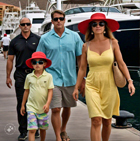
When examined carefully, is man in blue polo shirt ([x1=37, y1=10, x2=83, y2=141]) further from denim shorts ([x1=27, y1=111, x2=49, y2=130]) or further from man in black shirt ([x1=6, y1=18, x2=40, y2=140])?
denim shorts ([x1=27, y1=111, x2=49, y2=130])

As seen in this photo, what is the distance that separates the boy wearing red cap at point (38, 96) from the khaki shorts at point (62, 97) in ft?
1.20

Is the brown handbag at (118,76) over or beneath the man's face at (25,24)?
beneath

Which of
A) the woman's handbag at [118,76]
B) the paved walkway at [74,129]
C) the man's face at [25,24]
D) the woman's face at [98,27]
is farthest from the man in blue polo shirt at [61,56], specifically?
the woman's handbag at [118,76]

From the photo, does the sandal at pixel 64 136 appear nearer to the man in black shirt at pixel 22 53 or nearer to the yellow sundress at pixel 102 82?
the man in black shirt at pixel 22 53

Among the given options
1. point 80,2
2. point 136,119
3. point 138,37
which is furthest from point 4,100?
point 80,2

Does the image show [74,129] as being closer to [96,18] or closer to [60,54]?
[60,54]

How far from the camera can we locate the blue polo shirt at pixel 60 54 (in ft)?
20.1

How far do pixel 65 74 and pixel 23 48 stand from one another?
86 cm

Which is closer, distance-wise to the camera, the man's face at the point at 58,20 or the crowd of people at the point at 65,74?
the crowd of people at the point at 65,74

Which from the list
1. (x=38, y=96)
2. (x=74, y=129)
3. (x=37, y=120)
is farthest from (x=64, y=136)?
(x=38, y=96)

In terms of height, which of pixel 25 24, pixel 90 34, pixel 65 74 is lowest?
pixel 65 74

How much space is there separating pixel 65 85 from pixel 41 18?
164ft

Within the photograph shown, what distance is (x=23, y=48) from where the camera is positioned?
6.57 meters

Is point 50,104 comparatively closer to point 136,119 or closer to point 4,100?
point 136,119
